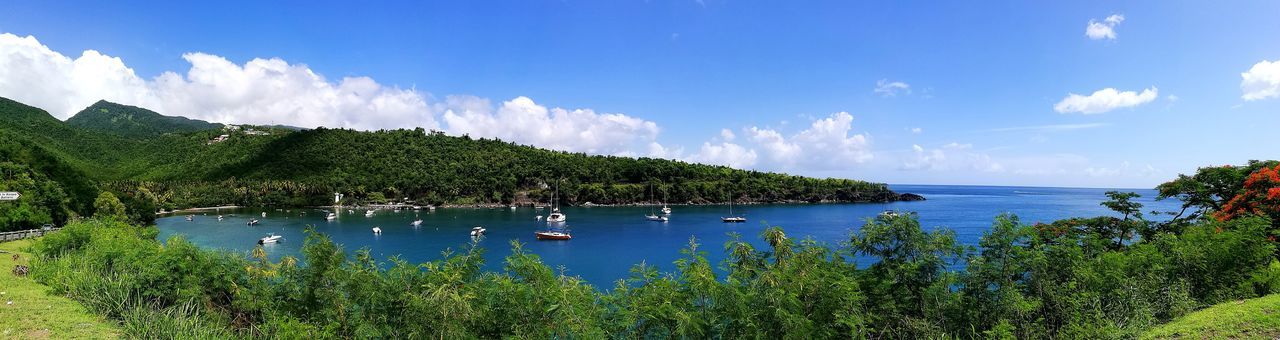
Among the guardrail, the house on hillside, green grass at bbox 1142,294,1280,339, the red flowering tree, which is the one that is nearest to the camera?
green grass at bbox 1142,294,1280,339

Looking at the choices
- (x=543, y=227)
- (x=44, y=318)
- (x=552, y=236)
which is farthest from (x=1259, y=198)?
(x=543, y=227)

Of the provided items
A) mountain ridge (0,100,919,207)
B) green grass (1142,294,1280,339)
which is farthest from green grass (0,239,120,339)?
mountain ridge (0,100,919,207)

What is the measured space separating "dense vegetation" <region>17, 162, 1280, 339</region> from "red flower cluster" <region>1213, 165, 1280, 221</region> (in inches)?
176

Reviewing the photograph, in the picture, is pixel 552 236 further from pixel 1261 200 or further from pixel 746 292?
pixel 1261 200

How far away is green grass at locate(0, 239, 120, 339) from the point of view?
29.1ft

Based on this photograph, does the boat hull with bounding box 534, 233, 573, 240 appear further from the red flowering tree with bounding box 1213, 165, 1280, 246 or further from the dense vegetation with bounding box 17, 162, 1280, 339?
the red flowering tree with bounding box 1213, 165, 1280, 246

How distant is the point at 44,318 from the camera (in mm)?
9664

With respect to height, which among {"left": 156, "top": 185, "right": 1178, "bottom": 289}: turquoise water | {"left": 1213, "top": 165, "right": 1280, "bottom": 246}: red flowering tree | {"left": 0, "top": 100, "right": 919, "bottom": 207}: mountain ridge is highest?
{"left": 0, "top": 100, "right": 919, "bottom": 207}: mountain ridge

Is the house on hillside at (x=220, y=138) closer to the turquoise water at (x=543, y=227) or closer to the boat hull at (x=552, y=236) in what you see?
the turquoise water at (x=543, y=227)

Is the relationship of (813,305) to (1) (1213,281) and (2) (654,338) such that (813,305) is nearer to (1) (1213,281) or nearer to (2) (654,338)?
(2) (654,338)

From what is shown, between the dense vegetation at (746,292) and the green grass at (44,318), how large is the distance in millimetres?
423

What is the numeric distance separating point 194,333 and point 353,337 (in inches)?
118

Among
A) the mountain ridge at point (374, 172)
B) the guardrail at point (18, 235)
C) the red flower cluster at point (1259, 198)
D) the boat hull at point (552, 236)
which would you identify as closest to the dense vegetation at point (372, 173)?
the mountain ridge at point (374, 172)

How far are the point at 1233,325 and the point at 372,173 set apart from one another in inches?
5259
